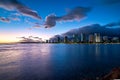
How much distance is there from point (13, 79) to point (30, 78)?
3.42 meters

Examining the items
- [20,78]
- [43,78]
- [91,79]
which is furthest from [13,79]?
[91,79]

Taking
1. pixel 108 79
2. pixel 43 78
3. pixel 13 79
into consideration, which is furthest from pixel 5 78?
pixel 108 79

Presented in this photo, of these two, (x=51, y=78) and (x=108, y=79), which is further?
(x=51, y=78)

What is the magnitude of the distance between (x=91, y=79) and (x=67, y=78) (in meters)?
4.91

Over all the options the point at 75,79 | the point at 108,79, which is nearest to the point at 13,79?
the point at 75,79

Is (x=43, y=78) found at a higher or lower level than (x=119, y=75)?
lower

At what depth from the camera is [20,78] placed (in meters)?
33.7

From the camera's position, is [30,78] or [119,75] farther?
[30,78]

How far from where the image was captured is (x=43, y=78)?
3391 centimetres

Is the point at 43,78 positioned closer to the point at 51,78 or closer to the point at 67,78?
the point at 51,78

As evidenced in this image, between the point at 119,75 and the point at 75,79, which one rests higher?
the point at 119,75

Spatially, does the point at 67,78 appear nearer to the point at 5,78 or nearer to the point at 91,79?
the point at 91,79

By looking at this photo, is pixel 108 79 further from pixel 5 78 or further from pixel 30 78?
pixel 5 78

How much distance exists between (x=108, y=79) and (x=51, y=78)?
13080 millimetres
